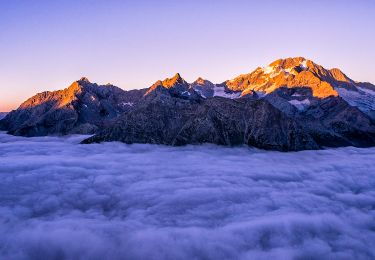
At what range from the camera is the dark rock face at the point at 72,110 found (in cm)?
7700

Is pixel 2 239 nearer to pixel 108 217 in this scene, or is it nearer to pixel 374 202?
pixel 108 217

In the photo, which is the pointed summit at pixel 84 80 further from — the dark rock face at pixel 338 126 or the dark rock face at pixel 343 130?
the dark rock face at pixel 343 130

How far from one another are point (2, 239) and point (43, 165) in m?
12.3

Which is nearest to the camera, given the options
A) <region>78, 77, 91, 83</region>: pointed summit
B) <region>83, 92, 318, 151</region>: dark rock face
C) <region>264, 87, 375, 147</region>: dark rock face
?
<region>83, 92, 318, 151</region>: dark rock face

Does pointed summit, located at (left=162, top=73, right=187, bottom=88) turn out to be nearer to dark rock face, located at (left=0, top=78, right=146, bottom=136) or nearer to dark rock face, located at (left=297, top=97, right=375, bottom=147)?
dark rock face, located at (left=0, top=78, right=146, bottom=136)

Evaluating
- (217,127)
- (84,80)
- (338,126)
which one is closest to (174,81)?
(84,80)

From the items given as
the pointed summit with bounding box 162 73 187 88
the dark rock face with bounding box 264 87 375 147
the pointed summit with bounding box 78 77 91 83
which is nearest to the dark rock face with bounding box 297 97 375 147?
the dark rock face with bounding box 264 87 375 147

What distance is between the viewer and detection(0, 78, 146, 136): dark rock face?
253 ft

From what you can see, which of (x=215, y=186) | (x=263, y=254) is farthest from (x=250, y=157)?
(x=263, y=254)

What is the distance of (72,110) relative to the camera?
86.3m

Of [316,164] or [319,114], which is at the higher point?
[319,114]

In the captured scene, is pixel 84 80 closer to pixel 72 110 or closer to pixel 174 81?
pixel 72 110

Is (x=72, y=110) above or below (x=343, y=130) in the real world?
above

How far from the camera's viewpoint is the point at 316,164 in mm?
26312
